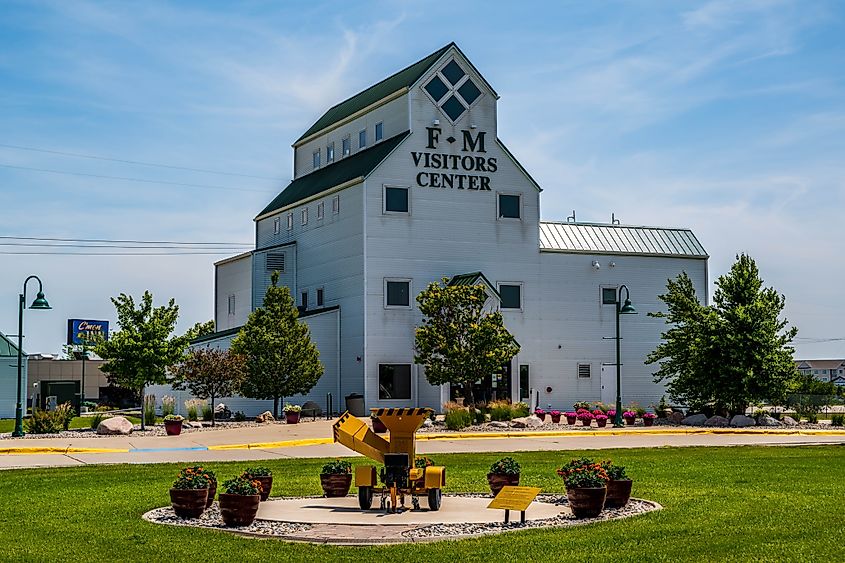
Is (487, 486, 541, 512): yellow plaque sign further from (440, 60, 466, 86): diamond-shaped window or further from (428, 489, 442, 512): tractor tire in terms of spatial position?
(440, 60, 466, 86): diamond-shaped window

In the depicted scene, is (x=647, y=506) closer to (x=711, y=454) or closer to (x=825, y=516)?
(x=825, y=516)

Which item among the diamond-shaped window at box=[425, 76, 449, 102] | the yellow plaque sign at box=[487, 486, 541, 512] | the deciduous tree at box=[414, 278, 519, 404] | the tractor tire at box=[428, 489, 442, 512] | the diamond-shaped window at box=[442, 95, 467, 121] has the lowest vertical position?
the tractor tire at box=[428, 489, 442, 512]

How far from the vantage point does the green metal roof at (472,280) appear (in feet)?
176

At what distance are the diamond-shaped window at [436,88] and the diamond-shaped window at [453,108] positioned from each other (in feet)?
1.39

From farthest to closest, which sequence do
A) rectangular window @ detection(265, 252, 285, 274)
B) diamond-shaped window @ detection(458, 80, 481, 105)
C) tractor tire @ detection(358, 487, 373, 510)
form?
1. rectangular window @ detection(265, 252, 285, 274)
2. diamond-shaped window @ detection(458, 80, 481, 105)
3. tractor tire @ detection(358, 487, 373, 510)

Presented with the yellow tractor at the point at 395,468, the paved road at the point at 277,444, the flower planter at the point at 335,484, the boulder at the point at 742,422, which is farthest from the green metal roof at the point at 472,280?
the yellow tractor at the point at 395,468

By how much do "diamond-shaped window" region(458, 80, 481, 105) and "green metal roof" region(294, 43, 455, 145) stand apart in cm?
191

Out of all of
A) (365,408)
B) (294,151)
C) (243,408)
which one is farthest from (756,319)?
(294,151)

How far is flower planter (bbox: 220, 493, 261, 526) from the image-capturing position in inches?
612

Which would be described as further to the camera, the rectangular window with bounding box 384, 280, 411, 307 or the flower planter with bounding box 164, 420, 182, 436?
the rectangular window with bounding box 384, 280, 411, 307

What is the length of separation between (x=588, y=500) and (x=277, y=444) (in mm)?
21054

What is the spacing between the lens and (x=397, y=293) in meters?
54.6

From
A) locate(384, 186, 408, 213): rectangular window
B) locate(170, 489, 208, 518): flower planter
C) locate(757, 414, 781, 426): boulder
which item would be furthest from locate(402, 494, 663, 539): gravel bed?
locate(384, 186, 408, 213): rectangular window

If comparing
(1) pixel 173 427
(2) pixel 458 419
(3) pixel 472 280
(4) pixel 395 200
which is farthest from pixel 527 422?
(4) pixel 395 200
